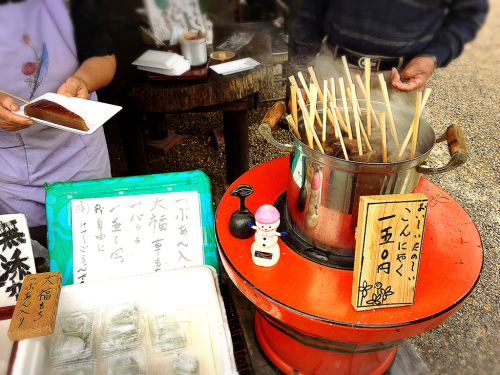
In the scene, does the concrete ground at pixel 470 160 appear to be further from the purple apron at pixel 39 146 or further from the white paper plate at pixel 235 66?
the purple apron at pixel 39 146

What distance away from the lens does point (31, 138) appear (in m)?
1.83

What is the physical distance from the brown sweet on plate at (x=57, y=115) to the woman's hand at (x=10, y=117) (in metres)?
0.05

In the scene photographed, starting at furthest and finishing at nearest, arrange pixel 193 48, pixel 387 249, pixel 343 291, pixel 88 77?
pixel 193 48 < pixel 88 77 < pixel 343 291 < pixel 387 249

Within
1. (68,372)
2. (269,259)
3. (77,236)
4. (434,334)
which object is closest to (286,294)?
(269,259)

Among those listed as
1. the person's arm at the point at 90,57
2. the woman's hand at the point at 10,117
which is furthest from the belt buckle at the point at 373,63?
the woman's hand at the point at 10,117

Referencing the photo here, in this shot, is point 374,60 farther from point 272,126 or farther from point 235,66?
point 235,66

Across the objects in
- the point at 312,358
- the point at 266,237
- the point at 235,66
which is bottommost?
the point at 312,358

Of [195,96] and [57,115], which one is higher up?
[57,115]

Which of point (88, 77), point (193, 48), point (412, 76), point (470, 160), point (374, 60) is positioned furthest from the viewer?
point (470, 160)

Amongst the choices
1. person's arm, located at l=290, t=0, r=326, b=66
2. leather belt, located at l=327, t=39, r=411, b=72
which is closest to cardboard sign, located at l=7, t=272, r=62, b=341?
person's arm, located at l=290, t=0, r=326, b=66

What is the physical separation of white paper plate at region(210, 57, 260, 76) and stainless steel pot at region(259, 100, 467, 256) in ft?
4.98

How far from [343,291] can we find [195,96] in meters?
1.87

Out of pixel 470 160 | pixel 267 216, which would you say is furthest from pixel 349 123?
pixel 470 160

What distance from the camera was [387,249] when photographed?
110 cm
